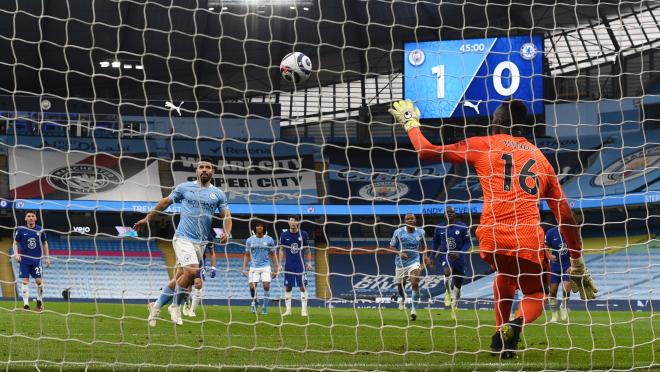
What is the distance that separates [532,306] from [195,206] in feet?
16.2

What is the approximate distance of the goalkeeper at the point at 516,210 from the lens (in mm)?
7340

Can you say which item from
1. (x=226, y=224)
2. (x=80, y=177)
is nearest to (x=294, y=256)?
(x=226, y=224)

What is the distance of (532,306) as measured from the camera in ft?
24.6

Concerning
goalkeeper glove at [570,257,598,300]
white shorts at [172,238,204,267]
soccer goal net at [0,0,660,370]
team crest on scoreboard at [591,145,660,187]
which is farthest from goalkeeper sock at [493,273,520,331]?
team crest on scoreboard at [591,145,660,187]

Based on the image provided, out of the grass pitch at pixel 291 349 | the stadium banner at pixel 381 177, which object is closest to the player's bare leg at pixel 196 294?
the grass pitch at pixel 291 349

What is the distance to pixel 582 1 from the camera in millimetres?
29984

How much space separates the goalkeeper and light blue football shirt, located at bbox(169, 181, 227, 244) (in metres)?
4.28

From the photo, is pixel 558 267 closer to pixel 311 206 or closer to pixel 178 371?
pixel 178 371

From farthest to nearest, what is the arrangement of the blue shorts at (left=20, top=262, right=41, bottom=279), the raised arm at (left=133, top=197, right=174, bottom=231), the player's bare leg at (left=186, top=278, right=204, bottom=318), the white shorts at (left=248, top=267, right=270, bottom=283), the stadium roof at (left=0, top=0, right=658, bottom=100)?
the stadium roof at (left=0, top=0, right=658, bottom=100) → the white shorts at (left=248, top=267, right=270, bottom=283) → the blue shorts at (left=20, top=262, right=41, bottom=279) → the player's bare leg at (left=186, top=278, right=204, bottom=318) → the raised arm at (left=133, top=197, right=174, bottom=231)

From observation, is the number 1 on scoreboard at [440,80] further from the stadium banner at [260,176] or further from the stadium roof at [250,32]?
the stadium banner at [260,176]

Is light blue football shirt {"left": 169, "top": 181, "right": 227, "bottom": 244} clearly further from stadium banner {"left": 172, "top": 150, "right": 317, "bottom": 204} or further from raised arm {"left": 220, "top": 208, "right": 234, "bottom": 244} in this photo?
stadium banner {"left": 172, "top": 150, "right": 317, "bottom": 204}

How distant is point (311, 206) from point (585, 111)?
10.7 meters

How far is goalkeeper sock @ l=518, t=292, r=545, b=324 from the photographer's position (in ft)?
24.4

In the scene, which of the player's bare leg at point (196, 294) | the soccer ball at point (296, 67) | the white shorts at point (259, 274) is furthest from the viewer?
the white shorts at point (259, 274)
